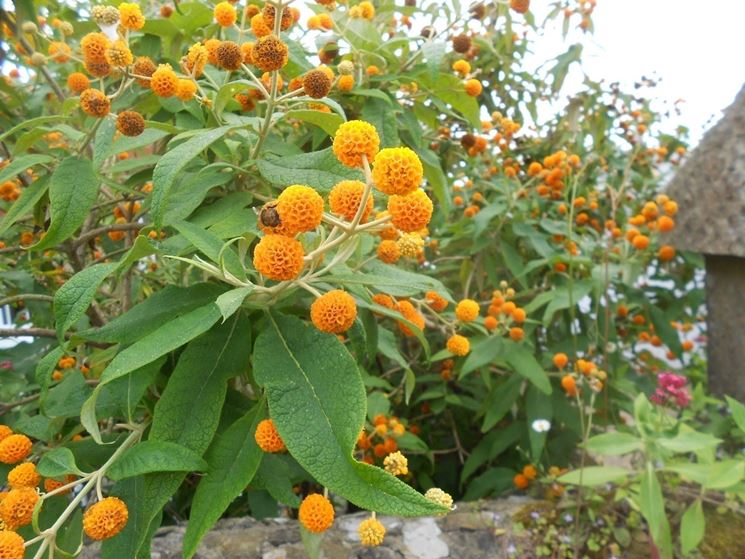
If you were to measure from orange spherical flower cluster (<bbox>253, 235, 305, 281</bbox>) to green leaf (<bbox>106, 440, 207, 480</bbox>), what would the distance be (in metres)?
0.27

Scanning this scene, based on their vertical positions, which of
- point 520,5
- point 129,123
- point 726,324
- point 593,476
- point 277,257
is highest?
point 520,5

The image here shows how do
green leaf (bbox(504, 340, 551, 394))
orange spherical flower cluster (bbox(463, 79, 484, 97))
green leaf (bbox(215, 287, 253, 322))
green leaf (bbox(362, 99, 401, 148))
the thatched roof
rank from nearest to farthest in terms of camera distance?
green leaf (bbox(215, 287, 253, 322)), green leaf (bbox(362, 99, 401, 148)), orange spherical flower cluster (bbox(463, 79, 484, 97)), green leaf (bbox(504, 340, 551, 394)), the thatched roof

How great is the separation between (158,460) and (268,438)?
0.46 feet

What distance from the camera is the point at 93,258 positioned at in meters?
1.67

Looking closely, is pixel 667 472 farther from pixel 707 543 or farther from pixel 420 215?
pixel 420 215

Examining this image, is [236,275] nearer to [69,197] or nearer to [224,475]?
[224,475]

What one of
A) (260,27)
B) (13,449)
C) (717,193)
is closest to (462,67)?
(260,27)

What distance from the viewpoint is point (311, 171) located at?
0.93 m

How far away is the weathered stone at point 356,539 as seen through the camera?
151cm

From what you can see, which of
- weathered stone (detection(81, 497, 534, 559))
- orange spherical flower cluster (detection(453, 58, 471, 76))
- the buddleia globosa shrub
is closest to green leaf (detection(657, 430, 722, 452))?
the buddleia globosa shrub

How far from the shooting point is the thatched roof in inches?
98.3

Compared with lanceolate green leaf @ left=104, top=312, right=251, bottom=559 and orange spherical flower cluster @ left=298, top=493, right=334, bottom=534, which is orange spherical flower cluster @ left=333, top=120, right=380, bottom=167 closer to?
lanceolate green leaf @ left=104, top=312, right=251, bottom=559

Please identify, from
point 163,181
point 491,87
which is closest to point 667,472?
point 491,87

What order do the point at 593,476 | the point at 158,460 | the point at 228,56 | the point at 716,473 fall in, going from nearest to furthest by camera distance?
1. the point at 158,460
2. the point at 228,56
3. the point at 716,473
4. the point at 593,476
